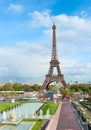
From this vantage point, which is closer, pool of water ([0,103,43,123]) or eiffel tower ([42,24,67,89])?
pool of water ([0,103,43,123])

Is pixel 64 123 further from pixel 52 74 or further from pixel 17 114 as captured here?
pixel 52 74

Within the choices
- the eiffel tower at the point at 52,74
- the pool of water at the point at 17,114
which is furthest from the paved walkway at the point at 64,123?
the eiffel tower at the point at 52,74

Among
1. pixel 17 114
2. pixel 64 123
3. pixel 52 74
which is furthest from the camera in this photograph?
pixel 52 74

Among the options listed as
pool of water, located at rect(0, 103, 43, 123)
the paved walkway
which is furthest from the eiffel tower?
the paved walkway

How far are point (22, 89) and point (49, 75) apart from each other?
32.0 meters

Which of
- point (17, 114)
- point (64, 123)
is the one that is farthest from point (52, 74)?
point (64, 123)

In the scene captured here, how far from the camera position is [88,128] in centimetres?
1877

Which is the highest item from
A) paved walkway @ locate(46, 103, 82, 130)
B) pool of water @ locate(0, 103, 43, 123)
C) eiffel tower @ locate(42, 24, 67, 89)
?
eiffel tower @ locate(42, 24, 67, 89)

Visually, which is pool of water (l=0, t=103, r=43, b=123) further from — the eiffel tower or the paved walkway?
the eiffel tower

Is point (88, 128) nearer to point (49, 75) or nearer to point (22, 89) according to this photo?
point (49, 75)

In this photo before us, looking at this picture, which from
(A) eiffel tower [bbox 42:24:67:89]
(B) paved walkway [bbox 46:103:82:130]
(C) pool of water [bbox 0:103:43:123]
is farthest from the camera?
(A) eiffel tower [bbox 42:24:67:89]

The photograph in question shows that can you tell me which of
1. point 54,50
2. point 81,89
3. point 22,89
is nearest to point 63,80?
point 54,50

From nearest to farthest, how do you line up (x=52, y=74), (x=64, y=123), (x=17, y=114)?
(x=64, y=123)
(x=17, y=114)
(x=52, y=74)

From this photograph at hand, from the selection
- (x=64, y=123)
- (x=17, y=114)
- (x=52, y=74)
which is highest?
(x=52, y=74)
